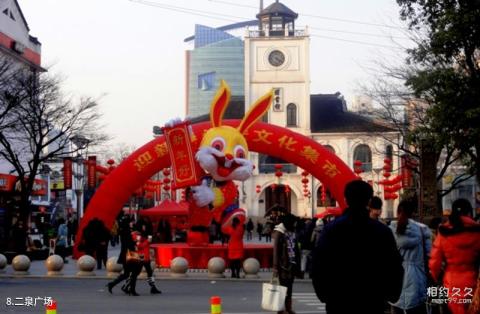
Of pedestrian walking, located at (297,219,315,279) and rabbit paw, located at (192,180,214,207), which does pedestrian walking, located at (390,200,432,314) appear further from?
rabbit paw, located at (192,180,214,207)

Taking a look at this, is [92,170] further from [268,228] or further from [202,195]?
[202,195]

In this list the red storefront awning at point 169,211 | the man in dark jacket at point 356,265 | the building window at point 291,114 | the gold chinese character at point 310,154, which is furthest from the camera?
the building window at point 291,114

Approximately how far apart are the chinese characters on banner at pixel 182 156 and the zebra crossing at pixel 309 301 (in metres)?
7.39

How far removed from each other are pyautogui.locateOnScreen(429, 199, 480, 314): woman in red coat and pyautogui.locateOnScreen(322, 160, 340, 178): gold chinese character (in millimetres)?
19463

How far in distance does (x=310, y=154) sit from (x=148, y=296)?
38.2ft

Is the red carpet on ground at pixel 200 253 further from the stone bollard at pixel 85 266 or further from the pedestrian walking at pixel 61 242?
the pedestrian walking at pixel 61 242

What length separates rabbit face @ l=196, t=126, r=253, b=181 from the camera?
25703mm

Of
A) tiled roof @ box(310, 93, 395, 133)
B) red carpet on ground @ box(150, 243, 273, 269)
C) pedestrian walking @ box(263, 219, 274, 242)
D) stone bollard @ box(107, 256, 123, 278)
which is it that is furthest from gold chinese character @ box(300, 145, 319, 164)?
tiled roof @ box(310, 93, 395, 133)

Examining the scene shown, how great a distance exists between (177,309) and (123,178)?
13.3m

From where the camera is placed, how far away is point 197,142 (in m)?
28.3

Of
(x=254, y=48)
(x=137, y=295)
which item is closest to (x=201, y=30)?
(x=254, y=48)

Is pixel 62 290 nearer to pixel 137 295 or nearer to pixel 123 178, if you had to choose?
pixel 137 295

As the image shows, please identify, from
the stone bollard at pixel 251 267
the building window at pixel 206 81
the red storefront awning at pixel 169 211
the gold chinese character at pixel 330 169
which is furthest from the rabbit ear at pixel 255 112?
the building window at pixel 206 81

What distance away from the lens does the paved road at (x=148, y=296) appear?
15.5 m
